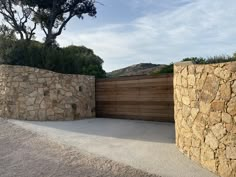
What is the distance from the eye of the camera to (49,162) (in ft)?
16.8

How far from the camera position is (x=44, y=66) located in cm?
1288

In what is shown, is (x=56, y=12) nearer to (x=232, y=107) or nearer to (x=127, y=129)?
(x=127, y=129)

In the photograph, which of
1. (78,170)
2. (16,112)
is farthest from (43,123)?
(78,170)

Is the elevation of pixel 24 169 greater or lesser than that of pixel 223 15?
lesser

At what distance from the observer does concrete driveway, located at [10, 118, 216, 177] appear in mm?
4738

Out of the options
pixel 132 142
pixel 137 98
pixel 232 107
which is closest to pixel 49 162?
pixel 132 142

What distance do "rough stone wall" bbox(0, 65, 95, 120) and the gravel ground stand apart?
10.4 ft

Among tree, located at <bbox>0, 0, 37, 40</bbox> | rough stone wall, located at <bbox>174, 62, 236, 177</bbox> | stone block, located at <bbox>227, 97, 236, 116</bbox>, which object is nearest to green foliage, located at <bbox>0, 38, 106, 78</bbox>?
tree, located at <bbox>0, 0, 37, 40</bbox>

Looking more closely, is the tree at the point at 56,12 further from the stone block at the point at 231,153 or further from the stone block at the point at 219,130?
the stone block at the point at 231,153

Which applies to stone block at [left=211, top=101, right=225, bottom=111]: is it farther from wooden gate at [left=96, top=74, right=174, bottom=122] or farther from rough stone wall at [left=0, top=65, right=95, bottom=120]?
rough stone wall at [left=0, top=65, right=95, bottom=120]

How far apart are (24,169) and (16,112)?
5.55m

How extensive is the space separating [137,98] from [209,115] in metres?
5.59

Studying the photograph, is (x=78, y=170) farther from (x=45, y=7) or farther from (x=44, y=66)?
(x=45, y=7)

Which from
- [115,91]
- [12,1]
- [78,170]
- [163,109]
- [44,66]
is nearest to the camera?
[78,170]
